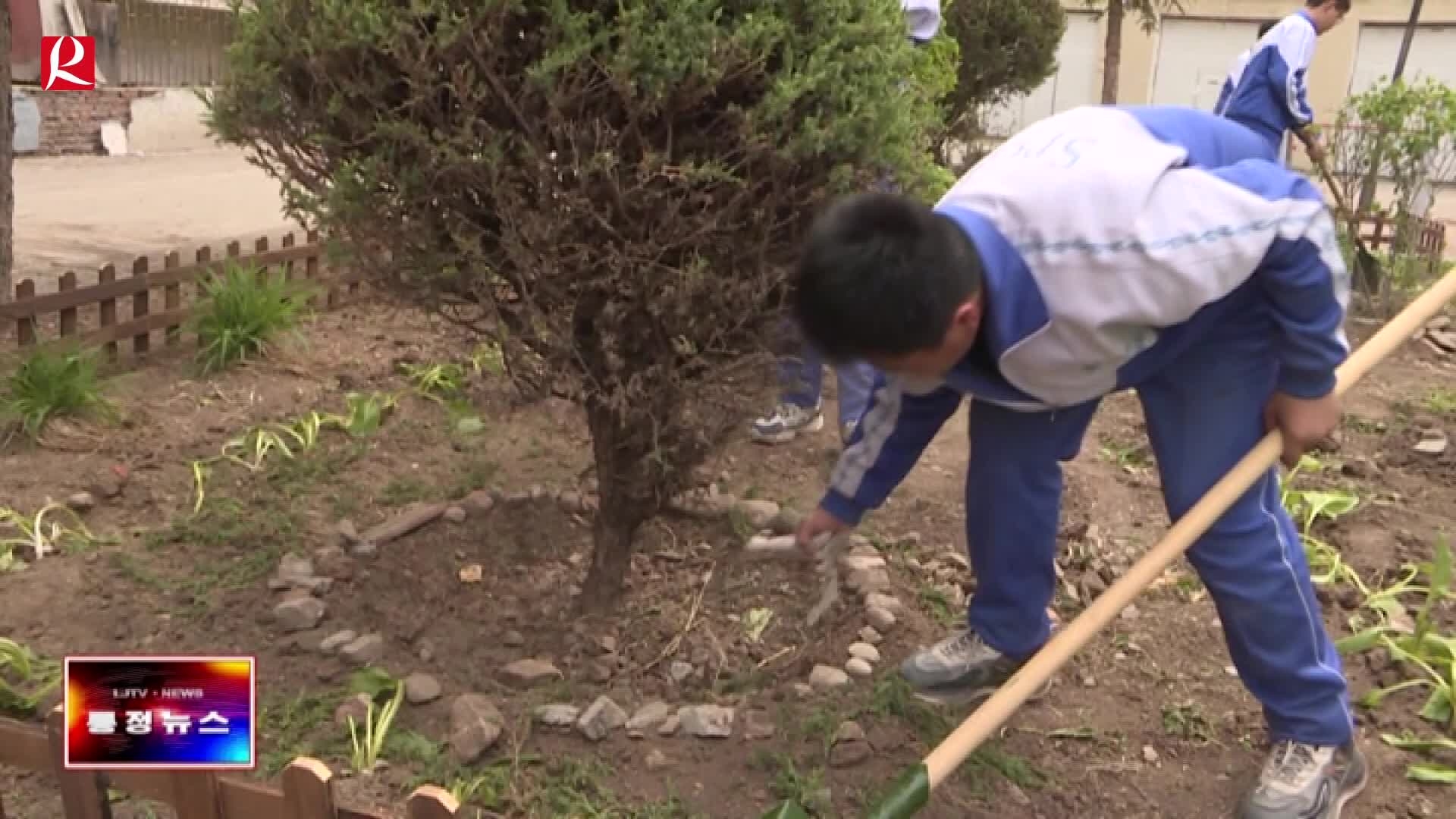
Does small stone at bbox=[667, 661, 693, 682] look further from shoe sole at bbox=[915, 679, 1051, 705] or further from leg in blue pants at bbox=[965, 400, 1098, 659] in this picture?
leg in blue pants at bbox=[965, 400, 1098, 659]

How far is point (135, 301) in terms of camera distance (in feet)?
16.0

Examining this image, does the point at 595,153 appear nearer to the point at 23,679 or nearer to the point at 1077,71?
the point at 23,679

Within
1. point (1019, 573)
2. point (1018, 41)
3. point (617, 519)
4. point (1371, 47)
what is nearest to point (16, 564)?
point (617, 519)

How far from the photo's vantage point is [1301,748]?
8.00 feet

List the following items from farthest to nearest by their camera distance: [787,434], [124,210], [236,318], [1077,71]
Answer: [1077,71] < [124,210] < [236,318] < [787,434]

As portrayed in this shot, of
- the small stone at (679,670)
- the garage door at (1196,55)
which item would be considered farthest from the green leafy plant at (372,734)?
the garage door at (1196,55)

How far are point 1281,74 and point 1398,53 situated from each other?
18163 millimetres

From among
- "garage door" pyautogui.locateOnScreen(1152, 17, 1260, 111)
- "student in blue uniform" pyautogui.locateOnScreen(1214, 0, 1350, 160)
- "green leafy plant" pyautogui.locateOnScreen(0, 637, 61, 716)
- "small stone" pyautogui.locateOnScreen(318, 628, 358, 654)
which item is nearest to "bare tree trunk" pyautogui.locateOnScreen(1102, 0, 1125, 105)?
"student in blue uniform" pyautogui.locateOnScreen(1214, 0, 1350, 160)

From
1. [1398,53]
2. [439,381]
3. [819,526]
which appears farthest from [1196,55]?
[819,526]

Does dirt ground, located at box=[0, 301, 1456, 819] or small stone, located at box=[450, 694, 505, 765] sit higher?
small stone, located at box=[450, 694, 505, 765]

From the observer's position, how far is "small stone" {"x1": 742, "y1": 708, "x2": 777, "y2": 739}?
2.54m

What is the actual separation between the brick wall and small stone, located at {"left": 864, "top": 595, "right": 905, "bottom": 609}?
13.0m

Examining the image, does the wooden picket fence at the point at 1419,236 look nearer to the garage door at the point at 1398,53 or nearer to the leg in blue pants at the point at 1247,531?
the leg in blue pants at the point at 1247,531

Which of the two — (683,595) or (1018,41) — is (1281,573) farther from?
(1018,41)
